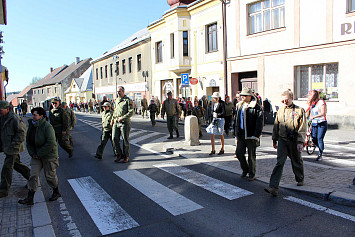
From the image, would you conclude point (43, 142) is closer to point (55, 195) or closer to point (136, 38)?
point (55, 195)

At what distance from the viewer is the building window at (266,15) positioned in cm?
1538

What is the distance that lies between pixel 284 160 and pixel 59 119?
6286mm

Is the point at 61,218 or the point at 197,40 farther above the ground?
the point at 197,40

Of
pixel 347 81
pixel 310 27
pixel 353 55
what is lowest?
pixel 347 81

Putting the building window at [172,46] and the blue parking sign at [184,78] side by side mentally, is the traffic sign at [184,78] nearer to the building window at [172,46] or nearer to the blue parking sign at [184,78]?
the blue parking sign at [184,78]

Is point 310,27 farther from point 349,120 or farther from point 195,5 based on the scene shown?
point 195,5

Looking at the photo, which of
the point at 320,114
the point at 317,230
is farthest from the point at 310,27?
the point at 317,230

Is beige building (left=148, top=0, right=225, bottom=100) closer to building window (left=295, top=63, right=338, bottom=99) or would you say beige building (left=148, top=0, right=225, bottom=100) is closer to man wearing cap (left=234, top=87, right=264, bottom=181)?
building window (left=295, top=63, right=338, bottom=99)

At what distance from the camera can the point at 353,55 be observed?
40.9 feet

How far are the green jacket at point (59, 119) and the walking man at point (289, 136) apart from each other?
5.96 meters

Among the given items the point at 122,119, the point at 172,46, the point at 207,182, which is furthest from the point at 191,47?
the point at 207,182

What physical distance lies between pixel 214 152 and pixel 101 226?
4.72 m

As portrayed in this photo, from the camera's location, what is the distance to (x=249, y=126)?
5770 millimetres

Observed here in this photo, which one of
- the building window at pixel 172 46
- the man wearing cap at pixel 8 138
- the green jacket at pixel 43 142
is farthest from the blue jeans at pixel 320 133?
the building window at pixel 172 46
